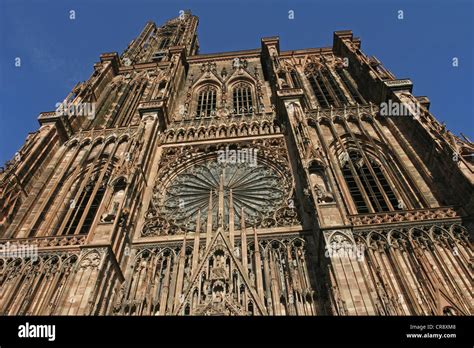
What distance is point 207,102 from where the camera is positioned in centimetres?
2739

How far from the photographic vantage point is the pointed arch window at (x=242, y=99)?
24969mm

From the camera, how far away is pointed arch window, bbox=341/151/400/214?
1584cm

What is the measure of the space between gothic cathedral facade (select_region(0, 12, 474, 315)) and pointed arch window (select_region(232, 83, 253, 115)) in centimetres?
30

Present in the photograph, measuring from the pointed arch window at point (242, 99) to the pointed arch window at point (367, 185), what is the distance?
25.7ft

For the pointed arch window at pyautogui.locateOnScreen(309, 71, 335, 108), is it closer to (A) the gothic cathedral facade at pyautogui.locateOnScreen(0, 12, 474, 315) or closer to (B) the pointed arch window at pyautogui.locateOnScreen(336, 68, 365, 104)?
(A) the gothic cathedral facade at pyautogui.locateOnScreen(0, 12, 474, 315)

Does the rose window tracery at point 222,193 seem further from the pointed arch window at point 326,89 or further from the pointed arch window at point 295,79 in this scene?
the pointed arch window at point 295,79

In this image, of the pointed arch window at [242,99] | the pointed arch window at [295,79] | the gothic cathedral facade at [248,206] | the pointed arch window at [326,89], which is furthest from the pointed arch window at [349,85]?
the pointed arch window at [242,99]

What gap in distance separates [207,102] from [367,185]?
1378 centimetres

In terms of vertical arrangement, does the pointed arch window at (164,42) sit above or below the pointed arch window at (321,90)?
above

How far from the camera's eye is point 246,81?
29.5 meters

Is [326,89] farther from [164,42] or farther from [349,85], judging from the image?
[164,42]

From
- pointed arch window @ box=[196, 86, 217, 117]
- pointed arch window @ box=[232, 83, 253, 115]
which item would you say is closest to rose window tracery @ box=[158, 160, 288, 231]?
pointed arch window @ box=[232, 83, 253, 115]

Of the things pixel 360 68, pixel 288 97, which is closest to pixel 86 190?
pixel 288 97
